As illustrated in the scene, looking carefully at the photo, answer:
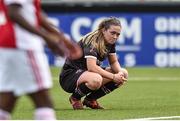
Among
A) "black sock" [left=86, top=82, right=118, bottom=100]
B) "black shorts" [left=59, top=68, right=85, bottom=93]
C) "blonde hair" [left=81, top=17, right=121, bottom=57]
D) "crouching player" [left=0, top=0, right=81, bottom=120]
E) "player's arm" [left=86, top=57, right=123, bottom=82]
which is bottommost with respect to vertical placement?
"black sock" [left=86, top=82, right=118, bottom=100]

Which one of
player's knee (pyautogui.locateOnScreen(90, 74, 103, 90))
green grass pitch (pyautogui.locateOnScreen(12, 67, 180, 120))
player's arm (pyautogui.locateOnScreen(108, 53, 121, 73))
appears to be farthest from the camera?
player's arm (pyautogui.locateOnScreen(108, 53, 121, 73))

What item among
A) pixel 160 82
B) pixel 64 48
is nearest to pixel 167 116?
pixel 64 48

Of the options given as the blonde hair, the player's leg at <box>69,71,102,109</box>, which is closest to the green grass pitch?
the player's leg at <box>69,71,102,109</box>

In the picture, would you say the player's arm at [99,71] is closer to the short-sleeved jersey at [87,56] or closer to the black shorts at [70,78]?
the short-sleeved jersey at [87,56]

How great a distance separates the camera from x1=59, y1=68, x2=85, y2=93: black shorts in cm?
995

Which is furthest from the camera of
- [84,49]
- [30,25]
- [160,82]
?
[160,82]

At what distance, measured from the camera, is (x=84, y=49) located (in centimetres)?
971

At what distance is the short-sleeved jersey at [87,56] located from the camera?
9.62 m

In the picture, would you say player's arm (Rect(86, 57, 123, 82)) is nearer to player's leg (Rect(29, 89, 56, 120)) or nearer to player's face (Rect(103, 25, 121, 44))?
player's face (Rect(103, 25, 121, 44))

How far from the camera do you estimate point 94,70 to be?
31.6ft

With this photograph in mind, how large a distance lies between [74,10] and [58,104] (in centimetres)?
957

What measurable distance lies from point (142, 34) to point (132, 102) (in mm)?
8968

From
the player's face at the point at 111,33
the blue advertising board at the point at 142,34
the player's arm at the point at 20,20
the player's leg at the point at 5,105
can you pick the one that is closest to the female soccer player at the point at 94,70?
the player's face at the point at 111,33

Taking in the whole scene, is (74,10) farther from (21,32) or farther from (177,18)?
(21,32)
